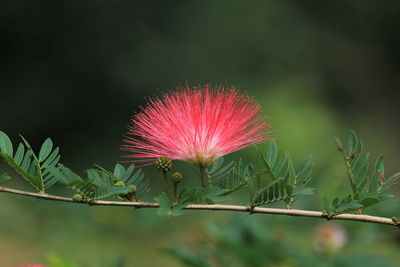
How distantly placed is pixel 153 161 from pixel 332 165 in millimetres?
1223

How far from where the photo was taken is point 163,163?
40.6 inches

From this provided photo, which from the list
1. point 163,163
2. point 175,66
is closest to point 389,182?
point 163,163

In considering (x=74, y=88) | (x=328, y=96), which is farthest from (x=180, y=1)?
(x=328, y=96)

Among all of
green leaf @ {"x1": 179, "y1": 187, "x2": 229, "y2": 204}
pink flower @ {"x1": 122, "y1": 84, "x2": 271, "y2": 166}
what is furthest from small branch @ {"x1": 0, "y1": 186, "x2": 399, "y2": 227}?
pink flower @ {"x1": 122, "y1": 84, "x2": 271, "y2": 166}

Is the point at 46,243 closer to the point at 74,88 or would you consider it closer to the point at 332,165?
the point at 332,165

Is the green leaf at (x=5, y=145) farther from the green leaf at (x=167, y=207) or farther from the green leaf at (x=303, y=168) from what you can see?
the green leaf at (x=303, y=168)

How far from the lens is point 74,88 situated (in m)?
9.14

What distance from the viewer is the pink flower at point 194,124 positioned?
3.48 ft

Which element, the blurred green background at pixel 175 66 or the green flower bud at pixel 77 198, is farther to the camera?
the blurred green background at pixel 175 66

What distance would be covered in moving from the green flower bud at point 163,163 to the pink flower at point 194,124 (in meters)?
0.03

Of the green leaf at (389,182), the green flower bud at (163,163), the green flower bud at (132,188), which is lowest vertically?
the green leaf at (389,182)

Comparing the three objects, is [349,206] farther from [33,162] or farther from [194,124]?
[33,162]

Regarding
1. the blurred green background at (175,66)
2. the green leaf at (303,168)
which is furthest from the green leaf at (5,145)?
the blurred green background at (175,66)

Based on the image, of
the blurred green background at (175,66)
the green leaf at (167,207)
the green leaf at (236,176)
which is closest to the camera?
the green leaf at (167,207)
